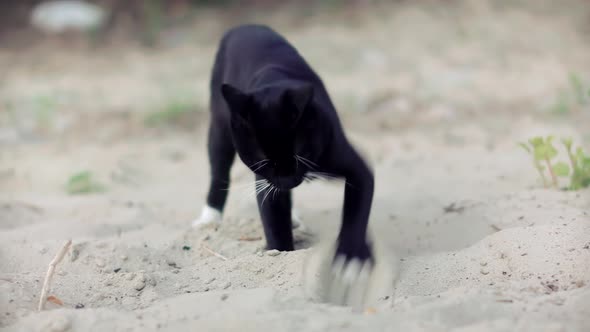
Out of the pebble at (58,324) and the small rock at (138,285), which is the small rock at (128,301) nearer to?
the small rock at (138,285)

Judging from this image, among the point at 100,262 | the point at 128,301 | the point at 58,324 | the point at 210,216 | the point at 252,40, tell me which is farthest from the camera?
the point at 210,216

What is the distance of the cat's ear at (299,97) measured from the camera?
2.43 meters

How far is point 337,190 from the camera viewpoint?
482 cm

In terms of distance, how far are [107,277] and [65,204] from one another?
6.54 ft

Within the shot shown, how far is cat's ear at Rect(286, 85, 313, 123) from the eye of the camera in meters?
2.43

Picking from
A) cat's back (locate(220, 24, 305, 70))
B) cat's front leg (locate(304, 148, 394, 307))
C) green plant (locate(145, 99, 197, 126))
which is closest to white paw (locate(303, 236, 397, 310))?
cat's front leg (locate(304, 148, 394, 307))

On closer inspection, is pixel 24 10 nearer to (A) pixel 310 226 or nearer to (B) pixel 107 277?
(A) pixel 310 226

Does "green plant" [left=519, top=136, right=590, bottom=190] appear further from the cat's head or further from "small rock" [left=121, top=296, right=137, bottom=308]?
"small rock" [left=121, top=296, right=137, bottom=308]

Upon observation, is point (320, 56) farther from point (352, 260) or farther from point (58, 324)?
point (58, 324)

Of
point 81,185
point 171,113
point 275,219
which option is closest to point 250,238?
point 275,219

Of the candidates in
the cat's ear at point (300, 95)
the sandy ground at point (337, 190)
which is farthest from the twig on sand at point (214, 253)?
the cat's ear at point (300, 95)

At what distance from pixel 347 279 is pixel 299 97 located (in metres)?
0.77

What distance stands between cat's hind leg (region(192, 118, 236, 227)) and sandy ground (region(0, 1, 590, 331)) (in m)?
0.19

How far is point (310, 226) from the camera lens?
3.78 meters
